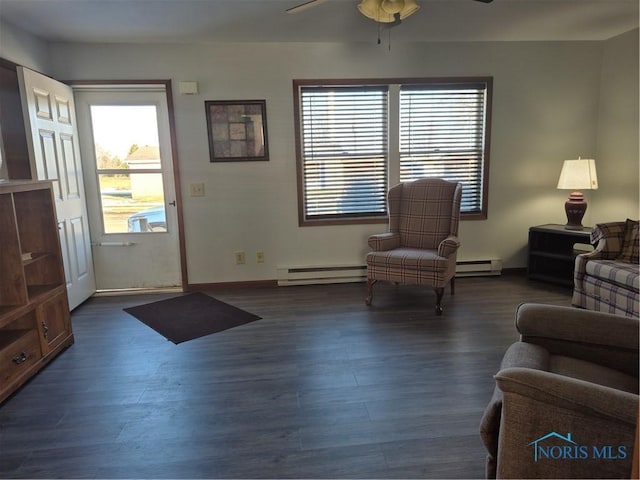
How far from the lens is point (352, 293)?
3.80m

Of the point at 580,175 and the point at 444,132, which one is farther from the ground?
the point at 444,132

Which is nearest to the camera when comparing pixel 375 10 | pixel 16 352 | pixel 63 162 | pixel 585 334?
pixel 585 334

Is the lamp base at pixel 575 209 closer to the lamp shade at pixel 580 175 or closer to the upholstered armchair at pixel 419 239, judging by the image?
the lamp shade at pixel 580 175

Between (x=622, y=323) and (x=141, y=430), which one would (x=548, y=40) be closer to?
(x=622, y=323)

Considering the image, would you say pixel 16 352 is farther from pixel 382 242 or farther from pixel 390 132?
pixel 390 132

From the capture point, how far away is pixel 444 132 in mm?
4039

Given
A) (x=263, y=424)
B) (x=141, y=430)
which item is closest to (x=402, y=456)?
(x=263, y=424)

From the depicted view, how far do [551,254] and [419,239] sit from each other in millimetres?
1321

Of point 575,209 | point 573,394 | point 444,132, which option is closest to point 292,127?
point 444,132

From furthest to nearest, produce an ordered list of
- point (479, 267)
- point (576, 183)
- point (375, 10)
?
1. point (479, 267)
2. point (576, 183)
3. point (375, 10)

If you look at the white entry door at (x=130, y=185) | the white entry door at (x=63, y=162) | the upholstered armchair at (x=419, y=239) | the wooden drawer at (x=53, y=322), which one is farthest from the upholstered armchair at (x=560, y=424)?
the white entry door at (x=130, y=185)

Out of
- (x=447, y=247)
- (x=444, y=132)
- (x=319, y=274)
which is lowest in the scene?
(x=319, y=274)

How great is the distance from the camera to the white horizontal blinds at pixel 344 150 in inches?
154

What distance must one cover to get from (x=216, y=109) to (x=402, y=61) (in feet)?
6.01
